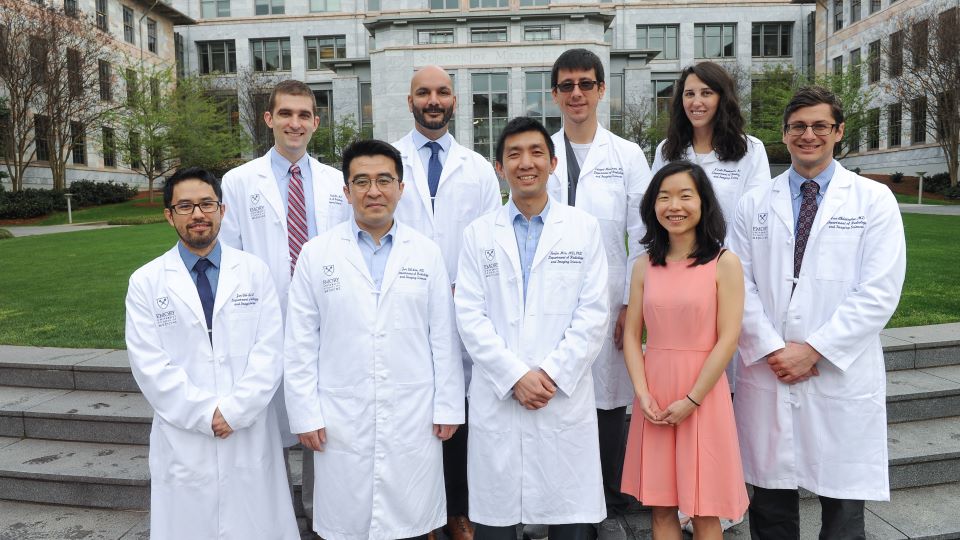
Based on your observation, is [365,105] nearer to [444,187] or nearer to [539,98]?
[539,98]

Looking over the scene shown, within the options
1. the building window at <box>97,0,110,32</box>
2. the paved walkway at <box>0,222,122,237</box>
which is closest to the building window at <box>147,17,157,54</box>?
the building window at <box>97,0,110,32</box>

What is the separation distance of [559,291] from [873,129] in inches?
1592

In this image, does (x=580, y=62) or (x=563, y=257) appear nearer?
(x=563, y=257)

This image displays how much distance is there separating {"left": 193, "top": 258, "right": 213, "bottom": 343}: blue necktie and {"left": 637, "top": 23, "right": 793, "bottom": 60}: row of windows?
48.5m

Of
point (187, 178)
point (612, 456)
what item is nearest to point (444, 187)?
point (187, 178)

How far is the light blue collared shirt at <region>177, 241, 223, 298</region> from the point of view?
3365mm

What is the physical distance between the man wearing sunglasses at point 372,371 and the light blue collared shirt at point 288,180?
72 cm

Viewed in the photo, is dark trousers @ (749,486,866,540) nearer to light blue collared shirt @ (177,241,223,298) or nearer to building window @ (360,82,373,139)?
light blue collared shirt @ (177,241,223,298)

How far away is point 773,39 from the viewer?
47688 millimetres

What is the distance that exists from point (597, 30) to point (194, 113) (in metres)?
22.3

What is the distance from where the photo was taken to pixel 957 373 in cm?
525

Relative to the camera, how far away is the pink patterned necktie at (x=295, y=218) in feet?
13.0

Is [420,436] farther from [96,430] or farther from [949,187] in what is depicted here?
[949,187]

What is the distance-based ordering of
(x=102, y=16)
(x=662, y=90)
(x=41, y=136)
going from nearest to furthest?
(x=41, y=136)
(x=102, y=16)
(x=662, y=90)
